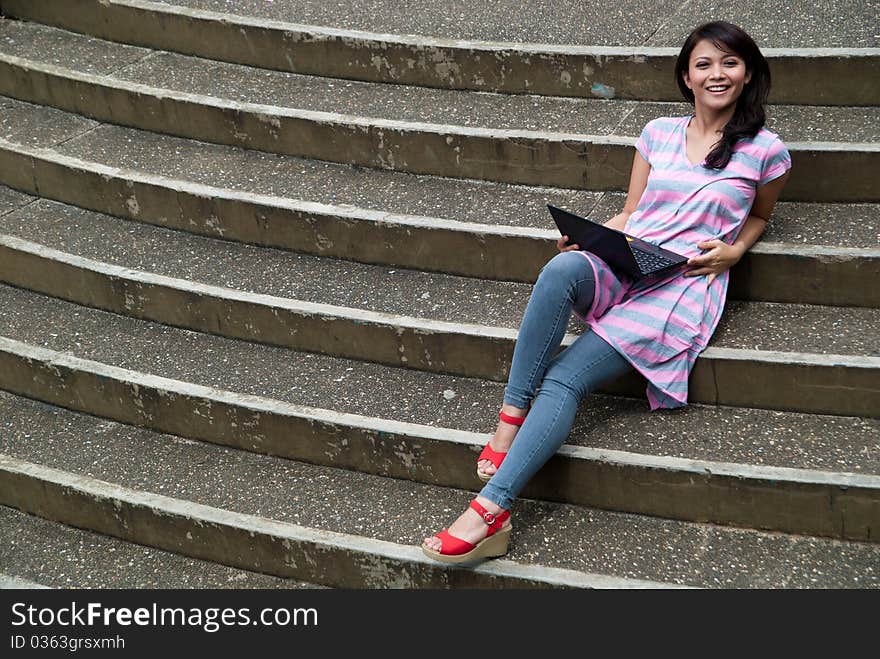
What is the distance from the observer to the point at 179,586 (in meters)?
3.96

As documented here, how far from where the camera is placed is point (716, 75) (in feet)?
12.5

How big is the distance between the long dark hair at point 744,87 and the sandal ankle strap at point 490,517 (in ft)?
4.43

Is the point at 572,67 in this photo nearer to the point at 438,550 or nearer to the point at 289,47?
the point at 289,47

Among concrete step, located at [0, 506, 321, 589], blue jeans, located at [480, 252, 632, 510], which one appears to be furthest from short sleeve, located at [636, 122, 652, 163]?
concrete step, located at [0, 506, 321, 589]

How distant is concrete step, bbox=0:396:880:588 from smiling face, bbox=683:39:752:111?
4.55 feet

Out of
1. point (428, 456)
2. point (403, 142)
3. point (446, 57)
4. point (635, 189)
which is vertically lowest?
point (428, 456)

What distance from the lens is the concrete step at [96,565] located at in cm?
398

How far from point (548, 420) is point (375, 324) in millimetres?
940

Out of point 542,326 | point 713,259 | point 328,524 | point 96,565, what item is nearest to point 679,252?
point 713,259

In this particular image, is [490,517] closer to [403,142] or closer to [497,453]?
[497,453]

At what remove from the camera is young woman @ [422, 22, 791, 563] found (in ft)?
11.8

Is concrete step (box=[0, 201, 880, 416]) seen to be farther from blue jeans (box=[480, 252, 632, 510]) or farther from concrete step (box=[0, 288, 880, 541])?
blue jeans (box=[480, 252, 632, 510])

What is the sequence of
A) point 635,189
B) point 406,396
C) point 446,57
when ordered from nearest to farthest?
point 635,189 → point 406,396 → point 446,57

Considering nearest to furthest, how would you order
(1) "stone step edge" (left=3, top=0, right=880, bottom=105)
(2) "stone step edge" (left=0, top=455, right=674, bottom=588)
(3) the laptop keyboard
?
(2) "stone step edge" (left=0, top=455, right=674, bottom=588)
(3) the laptop keyboard
(1) "stone step edge" (left=3, top=0, right=880, bottom=105)
